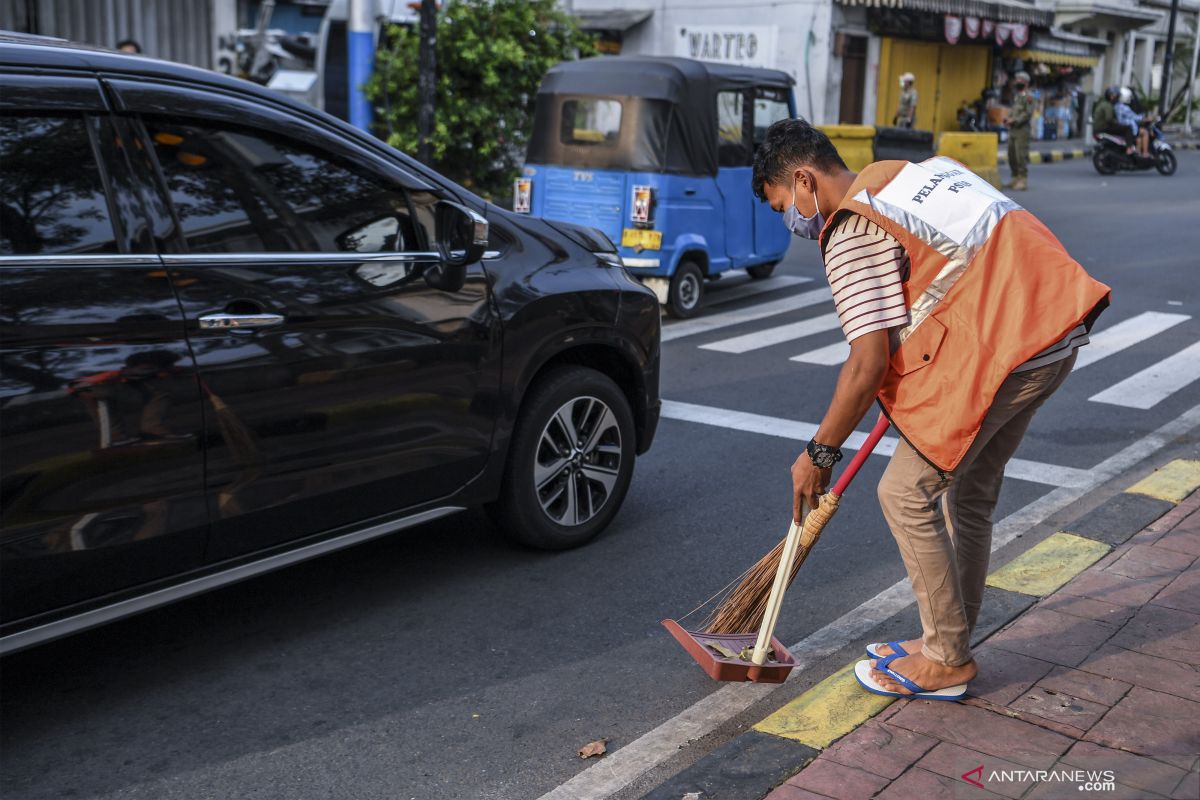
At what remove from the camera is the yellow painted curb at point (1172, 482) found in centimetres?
574

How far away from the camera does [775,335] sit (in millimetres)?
10047

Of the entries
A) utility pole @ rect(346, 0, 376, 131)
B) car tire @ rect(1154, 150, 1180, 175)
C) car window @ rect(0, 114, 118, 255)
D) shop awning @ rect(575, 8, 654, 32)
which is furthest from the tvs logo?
shop awning @ rect(575, 8, 654, 32)

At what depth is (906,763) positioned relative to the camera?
128 inches

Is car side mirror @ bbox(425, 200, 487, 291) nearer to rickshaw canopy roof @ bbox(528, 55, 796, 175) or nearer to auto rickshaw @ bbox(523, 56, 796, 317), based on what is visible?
auto rickshaw @ bbox(523, 56, 796, 317)

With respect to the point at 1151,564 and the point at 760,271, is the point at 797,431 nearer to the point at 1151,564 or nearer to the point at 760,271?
the point at 1151,564

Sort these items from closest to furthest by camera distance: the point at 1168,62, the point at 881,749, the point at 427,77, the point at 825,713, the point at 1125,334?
the point at 881,749
the point at 825,713
the point at 1125,334
the point at 427,77
the point at 1168,62

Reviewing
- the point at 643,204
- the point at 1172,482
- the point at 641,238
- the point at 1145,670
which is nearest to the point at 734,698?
the point at 1145,670

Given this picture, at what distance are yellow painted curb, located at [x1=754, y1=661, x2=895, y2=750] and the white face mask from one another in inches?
52.1

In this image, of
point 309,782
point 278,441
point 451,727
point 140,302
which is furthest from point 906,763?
point 140,302

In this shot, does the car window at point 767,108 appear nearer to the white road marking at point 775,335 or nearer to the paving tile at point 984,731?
the white road marking at point 775,335

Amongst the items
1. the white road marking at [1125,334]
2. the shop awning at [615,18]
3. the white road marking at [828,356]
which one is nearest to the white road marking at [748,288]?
the white road marking at [828,356]

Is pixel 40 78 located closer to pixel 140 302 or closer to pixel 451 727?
pixel 140 302

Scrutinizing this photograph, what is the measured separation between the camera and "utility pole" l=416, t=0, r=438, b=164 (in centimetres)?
1180

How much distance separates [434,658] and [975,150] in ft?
63.8
